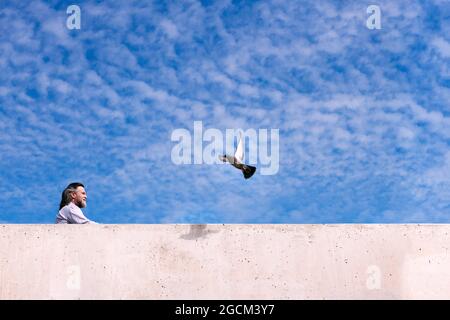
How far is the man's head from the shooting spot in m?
9.21

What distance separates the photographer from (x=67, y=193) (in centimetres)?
923

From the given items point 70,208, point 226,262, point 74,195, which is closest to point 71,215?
point 70,208

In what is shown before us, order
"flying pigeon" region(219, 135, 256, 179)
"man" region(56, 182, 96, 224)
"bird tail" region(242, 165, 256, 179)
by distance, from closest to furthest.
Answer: "man" region(56, 182, 96, 224)
"flying pigeon" region(219, 135, 256, 179)
"bird tail" region(242, 165, 256, 179)

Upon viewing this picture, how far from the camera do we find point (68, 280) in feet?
27.8

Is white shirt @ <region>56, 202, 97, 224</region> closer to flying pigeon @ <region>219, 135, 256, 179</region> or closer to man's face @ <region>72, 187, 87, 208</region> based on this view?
man's face @ <region>72, 187, 87, 208</region>

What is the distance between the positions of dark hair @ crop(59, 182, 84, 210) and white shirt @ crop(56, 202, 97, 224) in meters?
0.13

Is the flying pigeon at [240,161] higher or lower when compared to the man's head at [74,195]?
A: higher

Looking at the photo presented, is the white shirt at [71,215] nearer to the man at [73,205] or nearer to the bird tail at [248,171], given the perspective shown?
the man at [73,205]

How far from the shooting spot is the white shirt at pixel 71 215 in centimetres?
898

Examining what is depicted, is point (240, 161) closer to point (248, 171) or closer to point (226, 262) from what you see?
point (248, 171)

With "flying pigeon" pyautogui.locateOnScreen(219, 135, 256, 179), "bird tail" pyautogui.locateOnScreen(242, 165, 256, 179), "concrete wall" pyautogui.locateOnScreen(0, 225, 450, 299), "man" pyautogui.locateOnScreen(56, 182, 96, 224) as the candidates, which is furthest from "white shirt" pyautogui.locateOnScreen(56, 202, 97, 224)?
"bird tail" pyautogui.locateOnScreen(242, 165, 256, 179)

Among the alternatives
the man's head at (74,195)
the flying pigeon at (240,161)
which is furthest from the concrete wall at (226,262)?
the flying pigeon at (240,161)

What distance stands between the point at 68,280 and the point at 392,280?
2.62 meters

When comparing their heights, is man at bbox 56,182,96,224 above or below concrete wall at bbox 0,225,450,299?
above
